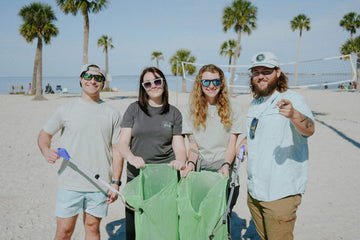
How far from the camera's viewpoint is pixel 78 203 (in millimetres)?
2438

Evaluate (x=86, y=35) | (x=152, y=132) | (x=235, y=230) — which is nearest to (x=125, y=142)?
(x=152, y=132)

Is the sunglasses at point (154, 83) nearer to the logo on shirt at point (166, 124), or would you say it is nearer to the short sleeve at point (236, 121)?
the logo on shirt at point (166, 124)

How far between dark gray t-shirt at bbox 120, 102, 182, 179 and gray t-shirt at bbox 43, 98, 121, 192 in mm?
260

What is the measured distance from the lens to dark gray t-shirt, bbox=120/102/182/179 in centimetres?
257

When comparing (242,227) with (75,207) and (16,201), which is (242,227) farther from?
(16,201)

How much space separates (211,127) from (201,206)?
3.05 ft

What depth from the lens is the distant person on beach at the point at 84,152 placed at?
241 cm

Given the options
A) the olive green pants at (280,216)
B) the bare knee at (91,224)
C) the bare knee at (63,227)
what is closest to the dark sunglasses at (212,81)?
the olive green pants at (280,216)

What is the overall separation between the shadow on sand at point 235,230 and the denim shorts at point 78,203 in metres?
1.53

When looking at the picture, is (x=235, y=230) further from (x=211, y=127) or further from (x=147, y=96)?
(x=147, y=96)

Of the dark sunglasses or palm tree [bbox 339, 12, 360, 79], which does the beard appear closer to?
the dark sunglasses

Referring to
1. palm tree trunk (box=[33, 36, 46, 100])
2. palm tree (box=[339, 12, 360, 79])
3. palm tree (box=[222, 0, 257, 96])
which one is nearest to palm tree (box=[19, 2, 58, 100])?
palm tree trunk (box=[33, 36, 46, 100])

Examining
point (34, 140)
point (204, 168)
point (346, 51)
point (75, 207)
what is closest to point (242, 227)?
point (204, 168)

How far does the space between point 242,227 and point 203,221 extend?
2.61 m
